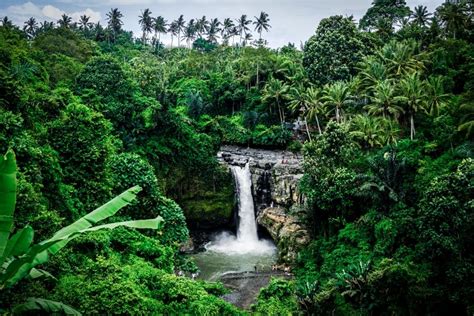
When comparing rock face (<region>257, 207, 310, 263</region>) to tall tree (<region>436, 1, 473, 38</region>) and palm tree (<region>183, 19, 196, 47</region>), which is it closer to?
tall tree (<region>436, 1, 473, 38</region>)

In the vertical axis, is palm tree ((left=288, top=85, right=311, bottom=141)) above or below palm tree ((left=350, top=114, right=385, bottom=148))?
above

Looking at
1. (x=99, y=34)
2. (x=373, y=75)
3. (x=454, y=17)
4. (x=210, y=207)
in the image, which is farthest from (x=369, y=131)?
(x=99, y=34)

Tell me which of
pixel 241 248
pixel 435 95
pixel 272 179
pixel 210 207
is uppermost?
pixel 435 95

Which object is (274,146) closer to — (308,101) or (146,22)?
(308,101)

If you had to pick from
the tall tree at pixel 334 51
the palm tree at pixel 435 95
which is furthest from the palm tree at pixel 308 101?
the palm tree at pixel 435 95

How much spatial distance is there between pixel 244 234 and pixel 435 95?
18033mm

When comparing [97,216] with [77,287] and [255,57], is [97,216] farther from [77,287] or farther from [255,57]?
[255,57]

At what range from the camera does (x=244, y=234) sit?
103ft

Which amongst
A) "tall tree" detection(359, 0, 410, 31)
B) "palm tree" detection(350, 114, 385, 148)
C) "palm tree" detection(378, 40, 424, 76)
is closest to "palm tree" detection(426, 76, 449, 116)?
"palm tree" detection(350, 114, 385, 148)

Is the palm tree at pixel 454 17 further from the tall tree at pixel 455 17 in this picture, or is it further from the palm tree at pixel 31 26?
the palm tree at pixel 31 26

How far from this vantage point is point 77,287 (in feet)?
30.8

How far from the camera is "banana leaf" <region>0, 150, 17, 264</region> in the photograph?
601cm

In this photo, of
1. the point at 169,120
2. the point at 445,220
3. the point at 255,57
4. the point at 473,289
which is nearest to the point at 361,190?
the point at 445,220

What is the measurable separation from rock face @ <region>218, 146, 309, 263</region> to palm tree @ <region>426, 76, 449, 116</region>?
11.0 m
